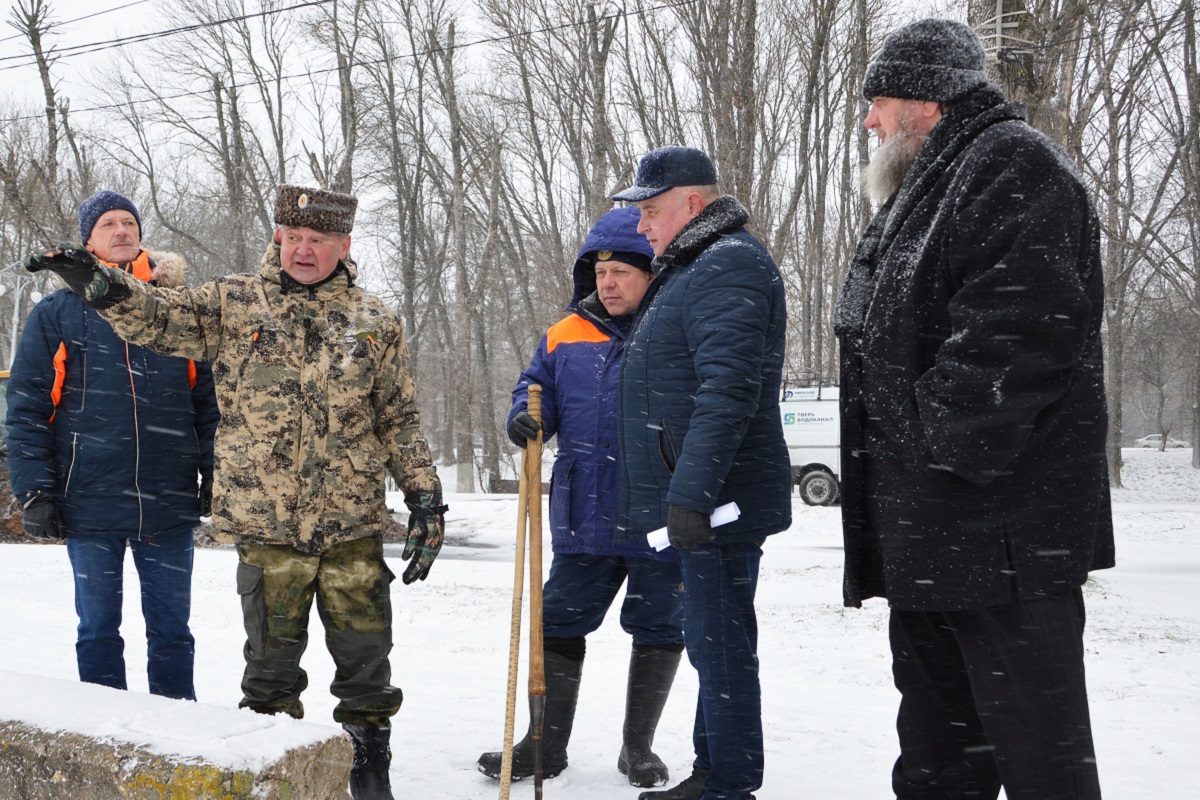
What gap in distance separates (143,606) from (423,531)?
123 cm

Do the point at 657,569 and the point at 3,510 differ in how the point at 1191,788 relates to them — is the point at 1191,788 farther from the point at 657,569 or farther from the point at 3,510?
the point at 3,510

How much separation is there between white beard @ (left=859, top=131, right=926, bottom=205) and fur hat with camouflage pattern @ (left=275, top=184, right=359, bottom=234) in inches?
67.3

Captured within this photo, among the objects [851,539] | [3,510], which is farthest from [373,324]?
[3,510]

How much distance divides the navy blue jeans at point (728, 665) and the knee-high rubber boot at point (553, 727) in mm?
727

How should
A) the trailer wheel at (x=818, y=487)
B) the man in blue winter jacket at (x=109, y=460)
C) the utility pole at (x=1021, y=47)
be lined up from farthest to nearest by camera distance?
1. the trailer wheel at (x=818, y=487)
2. the utility pole at (x=1021, y=47)
3. the man in blue winter jacket at (x=109, y=460)

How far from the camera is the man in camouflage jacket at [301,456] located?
10.4 feet

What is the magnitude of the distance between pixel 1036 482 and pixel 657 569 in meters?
1.78

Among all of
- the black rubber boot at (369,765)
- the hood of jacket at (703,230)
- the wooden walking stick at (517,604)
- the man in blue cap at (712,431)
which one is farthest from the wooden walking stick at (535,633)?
the hood of jacket at (703,230)

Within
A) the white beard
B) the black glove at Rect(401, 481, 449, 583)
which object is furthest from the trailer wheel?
the white beard

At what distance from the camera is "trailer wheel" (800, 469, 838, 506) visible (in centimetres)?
1722

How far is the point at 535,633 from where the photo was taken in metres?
3.29

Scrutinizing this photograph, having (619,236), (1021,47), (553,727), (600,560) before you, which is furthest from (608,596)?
(1021,47)

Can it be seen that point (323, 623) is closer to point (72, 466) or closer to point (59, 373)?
point (72, 466)

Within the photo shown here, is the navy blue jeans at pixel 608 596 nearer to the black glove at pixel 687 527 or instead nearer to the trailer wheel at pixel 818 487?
the black glove at pixel 687 527
